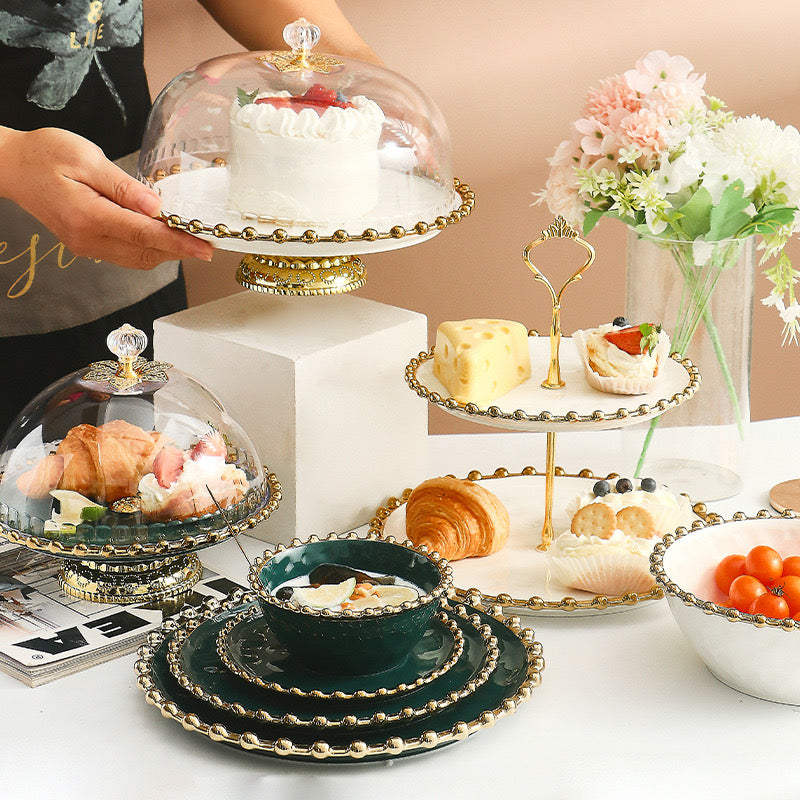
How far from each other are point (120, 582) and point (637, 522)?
1.53 feet

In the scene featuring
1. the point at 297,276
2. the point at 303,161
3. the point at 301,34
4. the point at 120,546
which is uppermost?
the point at 301,34

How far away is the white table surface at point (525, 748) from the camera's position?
30.3 inches

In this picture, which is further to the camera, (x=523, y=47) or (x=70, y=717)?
(x=523, y=47)

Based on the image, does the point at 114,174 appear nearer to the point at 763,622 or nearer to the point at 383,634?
the point at 383,634

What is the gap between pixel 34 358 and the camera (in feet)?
5.31

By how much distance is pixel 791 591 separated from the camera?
33.3 inches

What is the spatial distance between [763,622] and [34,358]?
116 cm

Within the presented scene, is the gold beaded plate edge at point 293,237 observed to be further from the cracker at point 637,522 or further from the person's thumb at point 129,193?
the cracker at point 637,522

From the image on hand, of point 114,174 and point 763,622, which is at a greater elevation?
point 114,174

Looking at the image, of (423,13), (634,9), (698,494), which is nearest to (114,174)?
(698,494)

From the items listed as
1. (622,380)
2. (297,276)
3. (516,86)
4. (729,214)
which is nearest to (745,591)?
(622,380)

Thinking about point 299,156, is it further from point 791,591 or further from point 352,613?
point 791,591

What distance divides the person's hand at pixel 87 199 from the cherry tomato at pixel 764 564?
0.58m

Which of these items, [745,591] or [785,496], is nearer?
[745,591]
